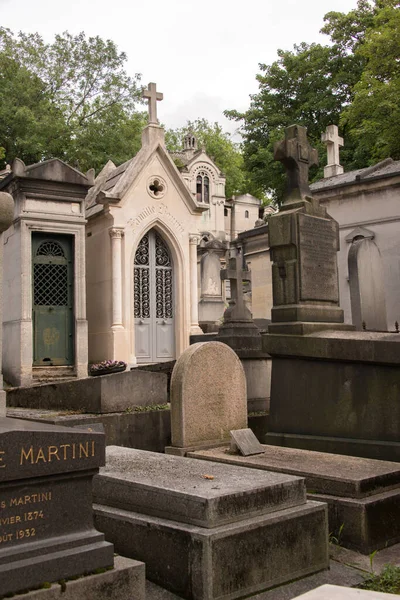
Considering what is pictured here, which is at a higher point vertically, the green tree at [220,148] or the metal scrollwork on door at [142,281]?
the green tree at [220,148]

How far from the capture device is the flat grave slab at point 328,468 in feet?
15.9

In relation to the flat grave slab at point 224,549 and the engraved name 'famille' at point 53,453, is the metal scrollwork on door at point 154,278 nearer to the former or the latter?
the flat grave slab at point 224,549

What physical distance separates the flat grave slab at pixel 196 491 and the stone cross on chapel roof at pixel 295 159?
4006 millimetres

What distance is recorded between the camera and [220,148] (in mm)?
61531

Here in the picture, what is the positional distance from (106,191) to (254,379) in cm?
634

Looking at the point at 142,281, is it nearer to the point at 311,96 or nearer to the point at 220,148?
the point at 311,96

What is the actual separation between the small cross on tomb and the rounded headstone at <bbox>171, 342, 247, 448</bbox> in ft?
14.6

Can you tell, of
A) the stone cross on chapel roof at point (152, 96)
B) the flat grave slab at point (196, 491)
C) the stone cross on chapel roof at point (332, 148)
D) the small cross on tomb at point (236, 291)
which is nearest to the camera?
the flat grave slab at point (196, 491)

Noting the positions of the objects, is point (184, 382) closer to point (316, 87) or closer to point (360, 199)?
point (360, 199)

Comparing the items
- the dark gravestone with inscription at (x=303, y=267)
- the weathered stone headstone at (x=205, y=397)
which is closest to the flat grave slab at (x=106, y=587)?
the weathered stone headstone at (x=205, y=397)

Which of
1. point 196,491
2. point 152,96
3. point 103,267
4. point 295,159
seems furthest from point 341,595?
point 152,96

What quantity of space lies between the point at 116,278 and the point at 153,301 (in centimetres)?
133

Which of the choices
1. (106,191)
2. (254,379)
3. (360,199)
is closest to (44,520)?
(254,379)

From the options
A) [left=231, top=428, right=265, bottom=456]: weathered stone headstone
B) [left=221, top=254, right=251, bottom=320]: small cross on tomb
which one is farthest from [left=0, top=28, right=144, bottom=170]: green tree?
[left=231, top=428, right=265, bottom=456]: weathered stone headstone
